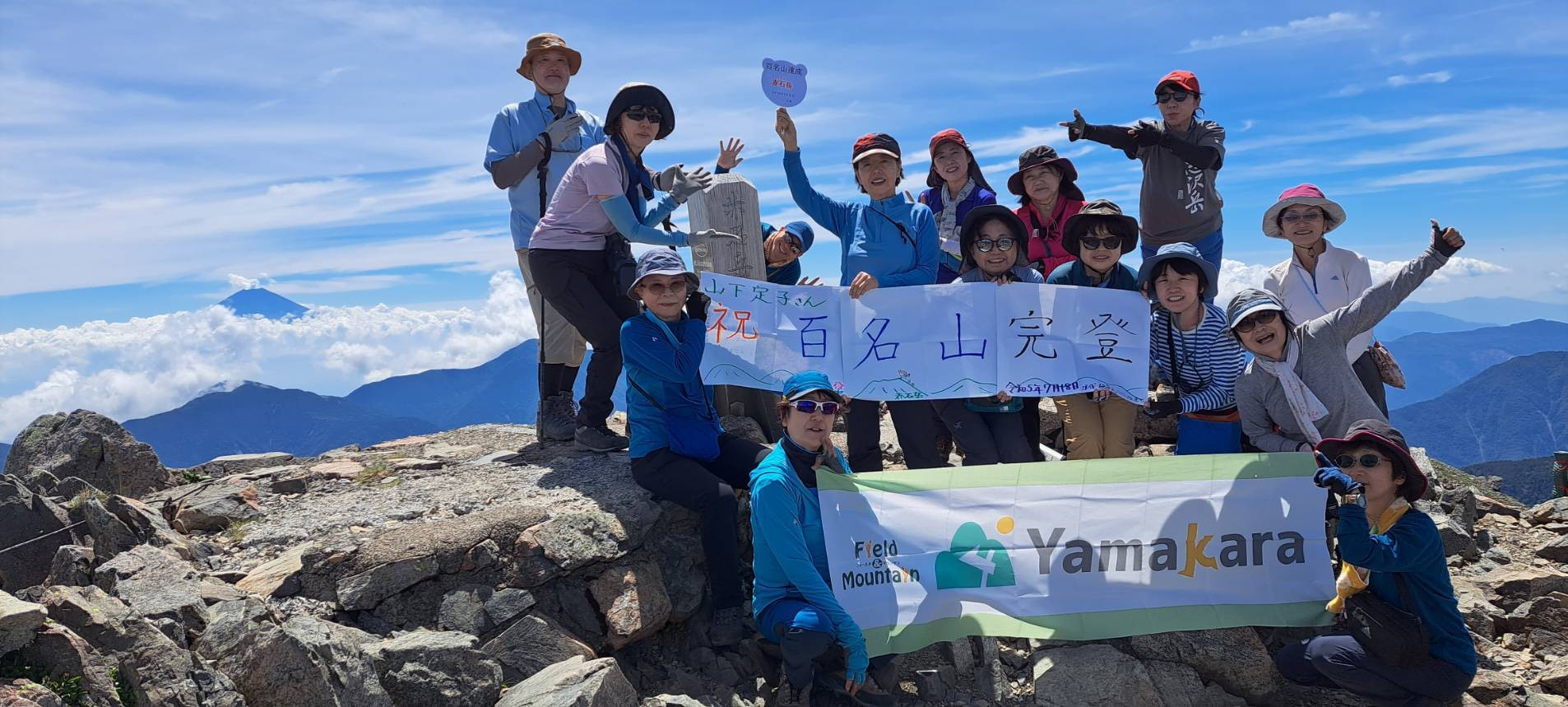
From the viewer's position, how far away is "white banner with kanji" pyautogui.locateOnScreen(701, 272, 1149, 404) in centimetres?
814

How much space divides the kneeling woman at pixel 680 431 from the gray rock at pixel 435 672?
6.07 feet

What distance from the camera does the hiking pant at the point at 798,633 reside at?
616cm

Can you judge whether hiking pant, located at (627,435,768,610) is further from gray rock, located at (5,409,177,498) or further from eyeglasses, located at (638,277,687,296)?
gray rock, located at (5,409,177,498)

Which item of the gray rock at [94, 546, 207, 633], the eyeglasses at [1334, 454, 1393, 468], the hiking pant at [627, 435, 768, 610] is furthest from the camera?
the hiking pant at [627, 435, 768, 610]

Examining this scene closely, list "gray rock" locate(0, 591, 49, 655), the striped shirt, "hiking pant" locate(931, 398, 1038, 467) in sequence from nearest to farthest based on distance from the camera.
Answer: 1. "gray rock" locate(0, 591, 49, 655)
2. the striped shirt
3. "hiking pant" locate(931, 398, 1038, 467)

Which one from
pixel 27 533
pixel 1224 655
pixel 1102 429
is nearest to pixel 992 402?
pixel 1102 429

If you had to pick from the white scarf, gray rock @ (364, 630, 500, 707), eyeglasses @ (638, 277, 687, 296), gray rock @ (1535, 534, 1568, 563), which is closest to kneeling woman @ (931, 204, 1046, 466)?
the white scarf

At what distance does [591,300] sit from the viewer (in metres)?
8.52

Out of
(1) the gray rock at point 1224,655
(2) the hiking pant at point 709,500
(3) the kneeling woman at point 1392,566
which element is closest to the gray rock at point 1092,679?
(1) the gray rock at point 1224,655

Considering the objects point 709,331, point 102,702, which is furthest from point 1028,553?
point 102,702

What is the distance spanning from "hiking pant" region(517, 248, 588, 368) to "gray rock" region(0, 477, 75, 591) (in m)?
4.27

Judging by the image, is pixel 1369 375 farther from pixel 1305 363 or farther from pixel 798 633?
pixel 798 633

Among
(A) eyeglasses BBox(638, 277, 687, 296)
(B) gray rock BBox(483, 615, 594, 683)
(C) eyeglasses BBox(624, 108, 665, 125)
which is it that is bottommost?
(B) gray rock BBox(483, 615, 594, 683)

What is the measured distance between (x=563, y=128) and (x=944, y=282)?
13.6 feet
